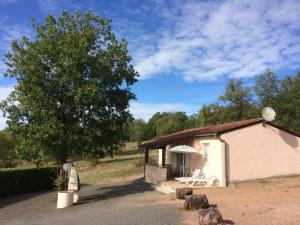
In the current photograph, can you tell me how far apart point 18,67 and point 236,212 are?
13842mm

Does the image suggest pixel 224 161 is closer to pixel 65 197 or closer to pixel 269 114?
pixel 269 114

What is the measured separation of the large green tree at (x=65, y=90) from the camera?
18.5 m

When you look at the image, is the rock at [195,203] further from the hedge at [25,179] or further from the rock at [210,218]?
the hedge at [25,179]

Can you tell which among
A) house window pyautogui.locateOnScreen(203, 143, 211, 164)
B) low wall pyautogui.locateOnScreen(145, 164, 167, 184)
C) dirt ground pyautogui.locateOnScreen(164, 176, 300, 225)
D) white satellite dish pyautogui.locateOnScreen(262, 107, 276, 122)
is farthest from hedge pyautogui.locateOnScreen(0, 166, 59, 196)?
white satellite dish pyautogui.locateOnScreen(262, 107, 276, 122)

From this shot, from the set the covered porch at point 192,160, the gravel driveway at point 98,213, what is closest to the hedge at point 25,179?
the gravel driveway at point 98,213

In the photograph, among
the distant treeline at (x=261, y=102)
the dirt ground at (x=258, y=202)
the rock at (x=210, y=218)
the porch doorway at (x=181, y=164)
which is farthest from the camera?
the distant treeline at (x=261, y=102)

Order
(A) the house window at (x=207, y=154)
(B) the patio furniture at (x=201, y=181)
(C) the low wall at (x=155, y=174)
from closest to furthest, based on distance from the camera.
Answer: (B) the patio furniture at (x=201, y=181) → (A) the house window at (x=207, y=154) → (C) the low wall at (x=155, y=174)

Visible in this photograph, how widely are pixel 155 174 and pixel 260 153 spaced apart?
Result: 699 cm

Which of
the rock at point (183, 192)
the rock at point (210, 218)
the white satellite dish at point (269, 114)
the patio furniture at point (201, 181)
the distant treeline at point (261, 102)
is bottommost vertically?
the rock at point (210, 218)

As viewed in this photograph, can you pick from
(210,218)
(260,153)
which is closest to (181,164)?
(260,153)

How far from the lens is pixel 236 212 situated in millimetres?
11945

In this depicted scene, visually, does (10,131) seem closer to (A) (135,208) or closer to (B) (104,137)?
(B) (104,137)

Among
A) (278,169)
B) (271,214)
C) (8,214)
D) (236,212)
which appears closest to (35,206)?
(8,214)

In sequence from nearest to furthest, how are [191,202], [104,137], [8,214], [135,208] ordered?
[191,202]
[135,208]
[8,214]
[104,137]
